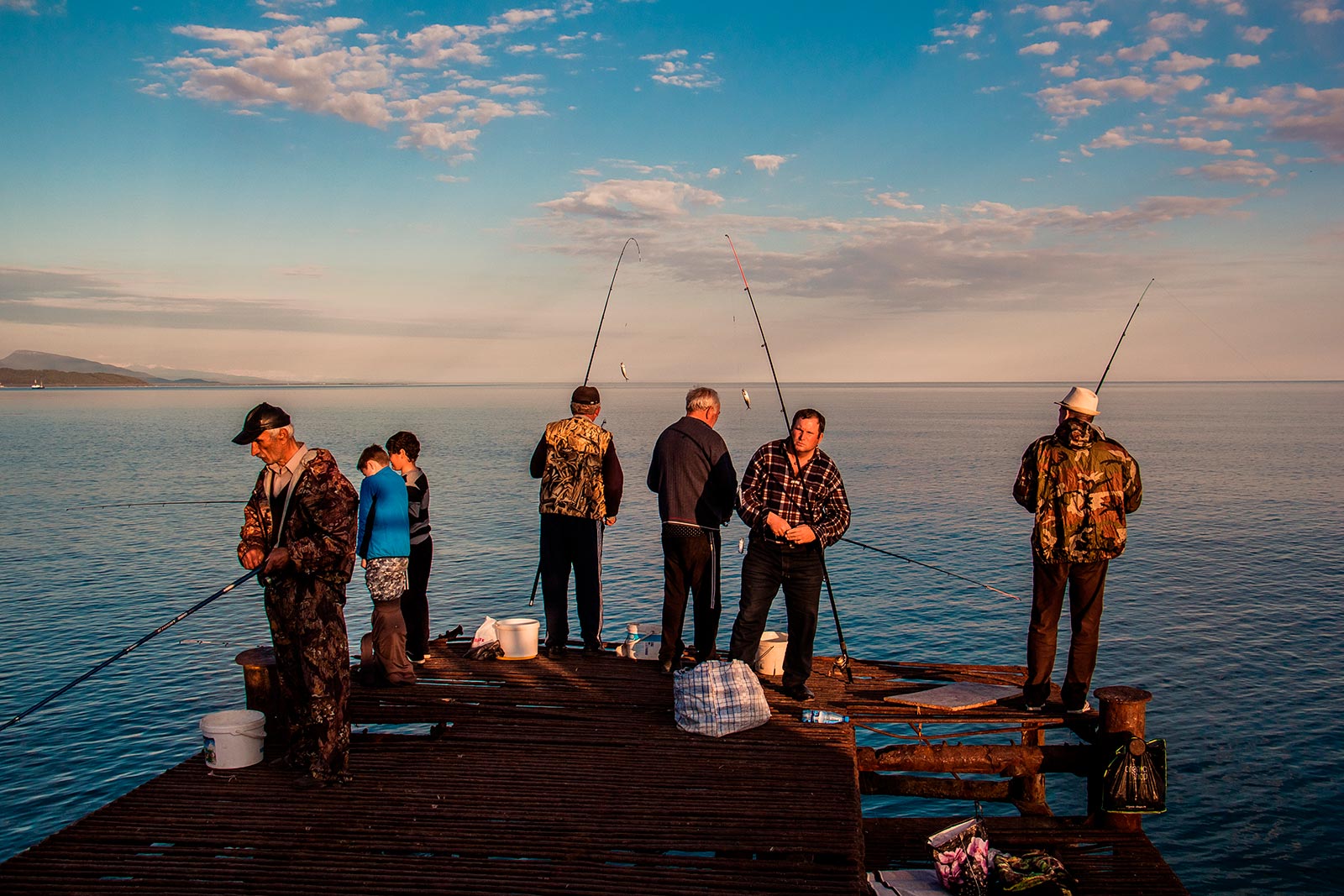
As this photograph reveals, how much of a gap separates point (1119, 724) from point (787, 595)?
228 centimetres

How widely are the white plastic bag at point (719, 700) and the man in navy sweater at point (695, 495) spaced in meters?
0.76

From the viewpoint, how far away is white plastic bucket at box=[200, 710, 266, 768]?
5.69 metres

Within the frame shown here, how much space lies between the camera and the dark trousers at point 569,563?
24.8 feet

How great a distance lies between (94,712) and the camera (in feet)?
40.2

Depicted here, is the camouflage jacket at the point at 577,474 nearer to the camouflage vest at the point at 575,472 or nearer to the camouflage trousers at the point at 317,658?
the camouflage vest at the point at 575,472

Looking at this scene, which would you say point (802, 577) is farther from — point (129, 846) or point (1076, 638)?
point (129, 846)

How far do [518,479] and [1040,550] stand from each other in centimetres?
3129

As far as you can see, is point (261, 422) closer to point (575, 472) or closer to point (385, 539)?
point (385, 539)

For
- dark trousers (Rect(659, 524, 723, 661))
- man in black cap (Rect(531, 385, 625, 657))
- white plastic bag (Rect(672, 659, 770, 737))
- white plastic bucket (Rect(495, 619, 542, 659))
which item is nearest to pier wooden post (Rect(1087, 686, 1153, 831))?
white plastic bag (Rect(672, 659, 770, 737))

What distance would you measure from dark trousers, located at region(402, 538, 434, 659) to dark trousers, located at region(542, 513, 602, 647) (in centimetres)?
92

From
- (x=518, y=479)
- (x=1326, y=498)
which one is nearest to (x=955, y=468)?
(x=1326, y=498)

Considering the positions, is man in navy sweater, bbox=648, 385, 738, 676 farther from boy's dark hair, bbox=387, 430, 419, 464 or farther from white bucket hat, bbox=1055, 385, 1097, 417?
white bucket hat, bbox=1055, 385, 1097, 417

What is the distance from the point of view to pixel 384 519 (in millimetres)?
6805

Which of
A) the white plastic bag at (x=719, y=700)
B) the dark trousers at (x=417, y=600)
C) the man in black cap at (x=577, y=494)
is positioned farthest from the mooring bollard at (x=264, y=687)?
the white plastic bag at (x=719, y=700)
